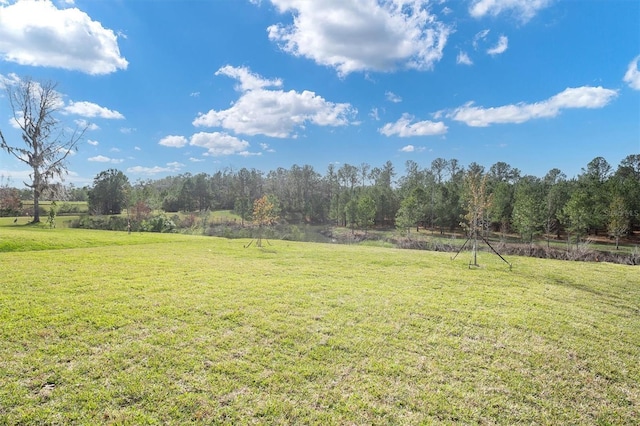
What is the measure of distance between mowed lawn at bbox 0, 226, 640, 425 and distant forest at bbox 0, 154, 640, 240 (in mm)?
9084

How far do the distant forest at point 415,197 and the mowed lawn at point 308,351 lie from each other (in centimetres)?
908

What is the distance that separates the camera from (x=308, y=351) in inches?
197

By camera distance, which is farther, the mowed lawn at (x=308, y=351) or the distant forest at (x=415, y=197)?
the distant forest at (x=415, y=197)

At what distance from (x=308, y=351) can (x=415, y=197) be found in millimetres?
43100

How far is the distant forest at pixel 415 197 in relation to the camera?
35.7 metres

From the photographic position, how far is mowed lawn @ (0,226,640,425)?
3.67 meters

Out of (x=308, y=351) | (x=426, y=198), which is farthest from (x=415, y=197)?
(x=308, y=351)

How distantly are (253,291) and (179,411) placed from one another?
16.1 ft

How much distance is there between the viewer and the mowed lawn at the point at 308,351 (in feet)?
12.0

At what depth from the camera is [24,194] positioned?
5847 centimetres

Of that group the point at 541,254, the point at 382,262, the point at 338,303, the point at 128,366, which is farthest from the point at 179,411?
the point at 541,254

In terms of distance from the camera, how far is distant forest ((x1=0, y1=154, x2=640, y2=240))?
117ft

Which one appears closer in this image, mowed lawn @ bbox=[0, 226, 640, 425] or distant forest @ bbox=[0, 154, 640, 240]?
mowed lawn @ bbox=[0, 226, 640, 425]

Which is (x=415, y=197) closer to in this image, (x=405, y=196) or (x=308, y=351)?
(x=405, y=196)
